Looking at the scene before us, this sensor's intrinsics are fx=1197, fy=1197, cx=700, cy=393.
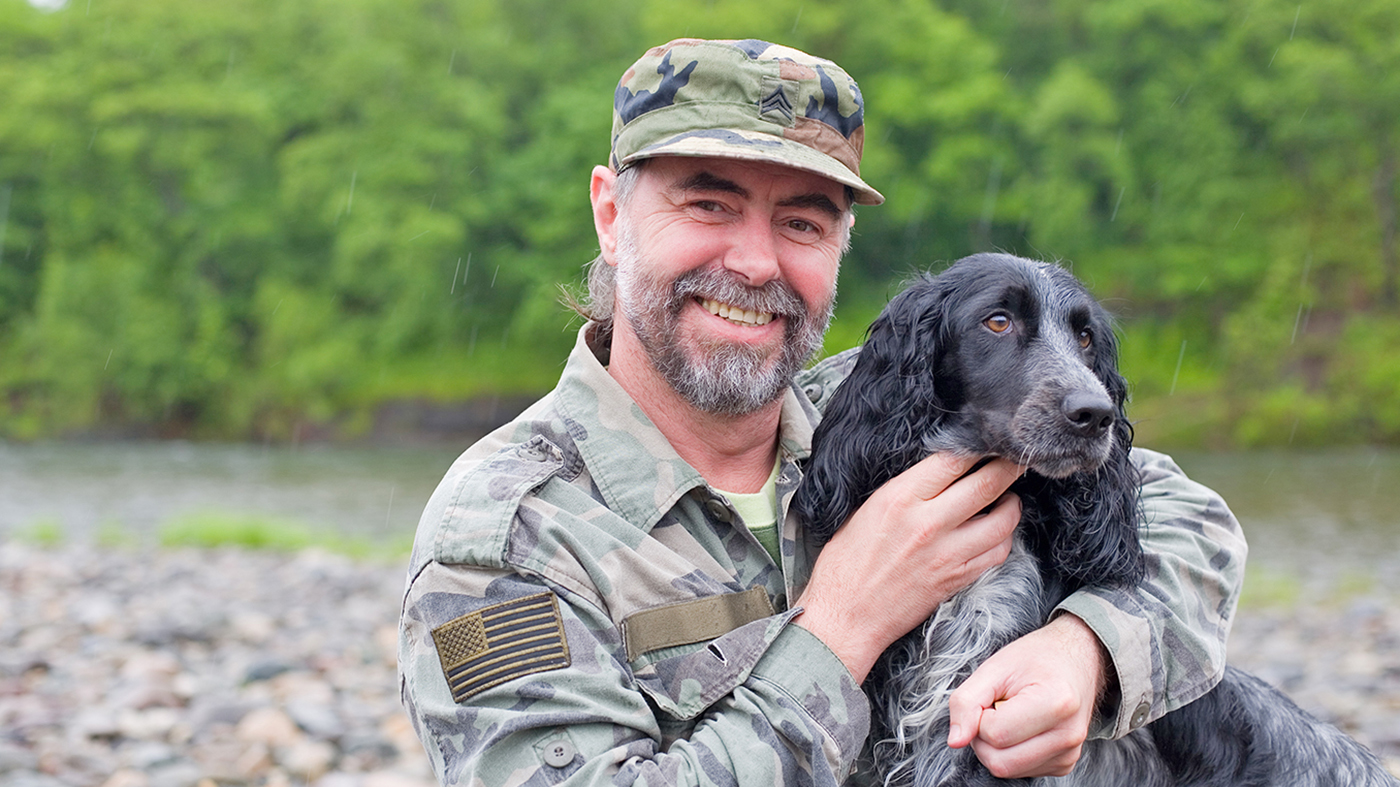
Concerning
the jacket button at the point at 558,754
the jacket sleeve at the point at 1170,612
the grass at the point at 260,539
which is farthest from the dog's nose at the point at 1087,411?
the grass at the point at 260,539

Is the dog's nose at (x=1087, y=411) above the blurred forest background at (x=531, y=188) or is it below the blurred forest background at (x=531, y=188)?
above

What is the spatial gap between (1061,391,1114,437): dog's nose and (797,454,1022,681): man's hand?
0.18 metres

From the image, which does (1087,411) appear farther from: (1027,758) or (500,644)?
(500,644)

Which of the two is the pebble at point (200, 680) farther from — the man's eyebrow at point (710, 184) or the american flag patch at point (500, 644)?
the man's eyebrow at point (710, 184)

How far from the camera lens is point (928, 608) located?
2.47 metres

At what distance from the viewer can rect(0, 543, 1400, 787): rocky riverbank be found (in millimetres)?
5520

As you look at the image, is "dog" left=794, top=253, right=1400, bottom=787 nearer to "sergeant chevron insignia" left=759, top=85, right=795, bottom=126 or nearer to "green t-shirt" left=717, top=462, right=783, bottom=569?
"green t-shirt" left=717, top=462, right=783, bottom=569

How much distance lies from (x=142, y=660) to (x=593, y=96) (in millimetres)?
32447

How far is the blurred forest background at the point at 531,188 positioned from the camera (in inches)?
1282

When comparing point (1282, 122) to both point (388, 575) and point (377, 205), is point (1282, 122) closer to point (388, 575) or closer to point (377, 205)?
point (377, 205)

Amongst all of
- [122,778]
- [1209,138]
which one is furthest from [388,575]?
[1209,138]

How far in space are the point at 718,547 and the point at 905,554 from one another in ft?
1.33

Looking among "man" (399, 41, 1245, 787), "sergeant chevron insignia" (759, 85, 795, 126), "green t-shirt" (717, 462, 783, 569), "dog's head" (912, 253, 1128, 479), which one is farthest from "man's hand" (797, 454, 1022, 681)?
"sergeant chevron insignia" (759, 85, 795, 126)

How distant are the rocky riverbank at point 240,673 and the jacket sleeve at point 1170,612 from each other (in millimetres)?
3490
